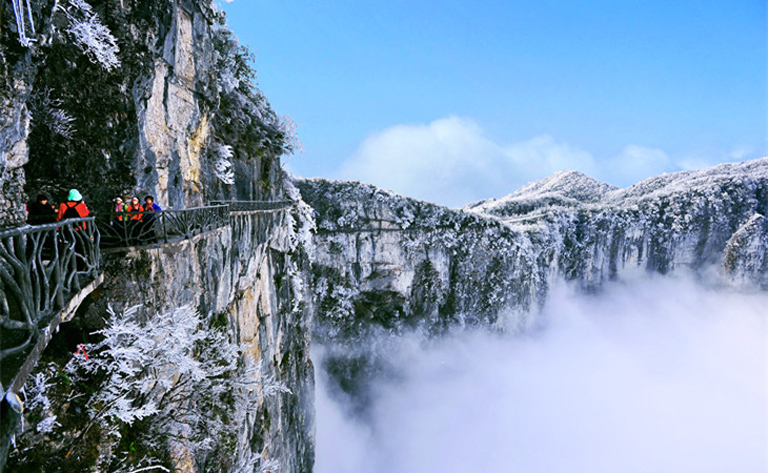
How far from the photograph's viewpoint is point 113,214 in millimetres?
5223

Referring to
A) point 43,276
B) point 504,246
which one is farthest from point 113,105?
point 504,246


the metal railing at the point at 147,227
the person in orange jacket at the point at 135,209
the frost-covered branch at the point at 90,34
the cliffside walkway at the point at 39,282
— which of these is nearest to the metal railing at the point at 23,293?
the cliffside walkway at the point at 39,282

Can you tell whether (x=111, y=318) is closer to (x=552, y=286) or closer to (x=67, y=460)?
(x=67, y=460)

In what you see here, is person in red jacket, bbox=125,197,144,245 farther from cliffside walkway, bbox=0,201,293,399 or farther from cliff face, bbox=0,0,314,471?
cliff face, bbox=0,0,314,471

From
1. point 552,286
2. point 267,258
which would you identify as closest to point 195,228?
point 267,258

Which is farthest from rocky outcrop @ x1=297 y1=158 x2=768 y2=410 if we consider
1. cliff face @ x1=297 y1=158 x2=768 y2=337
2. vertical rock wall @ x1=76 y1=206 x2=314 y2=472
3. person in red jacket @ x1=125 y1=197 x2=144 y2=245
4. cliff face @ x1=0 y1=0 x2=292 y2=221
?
person in red jacket @ x1=125 y1=197 x2=144 y2=245

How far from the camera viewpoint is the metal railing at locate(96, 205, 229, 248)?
545 centimetres

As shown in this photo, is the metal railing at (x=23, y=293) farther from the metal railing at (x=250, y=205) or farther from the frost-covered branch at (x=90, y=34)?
the metal railing at (x=250, y=205)

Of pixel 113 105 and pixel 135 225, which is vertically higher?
pixel 113 105

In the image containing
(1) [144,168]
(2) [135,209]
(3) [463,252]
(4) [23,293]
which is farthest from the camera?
(3) [463,252]

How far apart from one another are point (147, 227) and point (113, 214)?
784mm

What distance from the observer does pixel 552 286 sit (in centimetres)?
4547

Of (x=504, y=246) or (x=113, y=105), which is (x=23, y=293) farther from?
(x=504, y=246)

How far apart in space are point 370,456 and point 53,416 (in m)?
36.0
